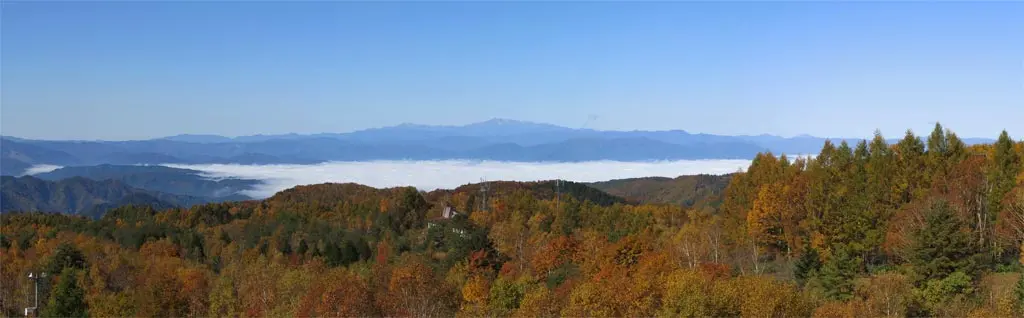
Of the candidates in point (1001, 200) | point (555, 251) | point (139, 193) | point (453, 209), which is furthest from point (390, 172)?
point (1001, 200)

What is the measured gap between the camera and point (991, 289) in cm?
2972

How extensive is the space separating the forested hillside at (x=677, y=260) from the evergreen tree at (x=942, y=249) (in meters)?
0.07

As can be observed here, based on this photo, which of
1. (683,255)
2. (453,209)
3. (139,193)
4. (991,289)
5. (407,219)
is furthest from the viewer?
(139,193)

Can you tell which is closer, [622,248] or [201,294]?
[201,294]

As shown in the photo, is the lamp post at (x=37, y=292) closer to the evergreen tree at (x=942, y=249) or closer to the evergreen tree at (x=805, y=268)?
the evergreen tree at (x=805, y=268)

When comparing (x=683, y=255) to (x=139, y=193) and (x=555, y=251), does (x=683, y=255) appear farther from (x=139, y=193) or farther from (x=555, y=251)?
(x=139, y=193)

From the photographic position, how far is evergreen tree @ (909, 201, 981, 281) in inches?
1213

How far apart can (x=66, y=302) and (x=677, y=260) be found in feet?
105

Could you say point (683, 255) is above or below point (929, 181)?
below

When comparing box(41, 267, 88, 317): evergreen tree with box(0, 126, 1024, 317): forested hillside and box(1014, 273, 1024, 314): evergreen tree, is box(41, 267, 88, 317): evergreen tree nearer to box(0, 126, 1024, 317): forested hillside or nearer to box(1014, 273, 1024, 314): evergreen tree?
box(0, 126, 1024, 317): forested hillside

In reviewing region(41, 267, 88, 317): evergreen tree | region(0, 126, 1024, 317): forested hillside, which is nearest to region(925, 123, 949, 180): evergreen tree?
region(0, 126, 1024, 317): forested hillside

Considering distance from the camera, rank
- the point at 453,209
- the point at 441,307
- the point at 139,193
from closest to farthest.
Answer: the point at 441,307, the point at 453,209, the point at 139,193

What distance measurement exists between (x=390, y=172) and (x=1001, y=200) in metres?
167

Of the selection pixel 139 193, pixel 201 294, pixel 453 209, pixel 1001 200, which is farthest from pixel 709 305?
pixel 139 193
